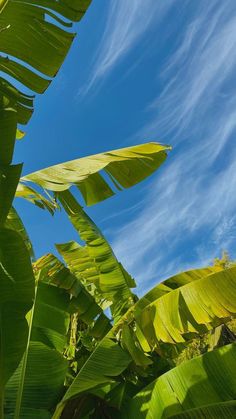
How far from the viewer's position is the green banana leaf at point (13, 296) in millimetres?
2385

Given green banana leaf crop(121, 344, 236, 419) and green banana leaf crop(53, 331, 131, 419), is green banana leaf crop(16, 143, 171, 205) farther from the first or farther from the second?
green banana leaf crop(121, 344, 236, 419)

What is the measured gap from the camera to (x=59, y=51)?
9.98 feet

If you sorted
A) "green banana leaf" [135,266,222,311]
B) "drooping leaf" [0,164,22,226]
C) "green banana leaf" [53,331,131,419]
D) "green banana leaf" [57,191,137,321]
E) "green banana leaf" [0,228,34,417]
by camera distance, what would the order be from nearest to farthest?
"drooping leaf" [0,164,22,226], "green banana leaf" [0,228,34,417], "green banana leaf" [53,331,131,419], "green banana leaf" [135,266,222,311], "green banana leaf" [57,191,137,321]

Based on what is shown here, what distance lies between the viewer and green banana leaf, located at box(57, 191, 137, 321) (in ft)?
13.9

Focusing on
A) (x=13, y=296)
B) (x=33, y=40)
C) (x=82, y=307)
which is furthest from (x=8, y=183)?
(x=82, y=307)

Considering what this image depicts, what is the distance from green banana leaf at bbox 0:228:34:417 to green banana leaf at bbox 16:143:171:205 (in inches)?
39.8

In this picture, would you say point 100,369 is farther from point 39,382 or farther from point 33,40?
point 33,40

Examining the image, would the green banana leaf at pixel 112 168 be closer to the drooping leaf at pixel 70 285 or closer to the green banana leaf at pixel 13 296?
the drooping leaf at pixel 70 285

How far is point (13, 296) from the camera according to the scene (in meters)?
2.43

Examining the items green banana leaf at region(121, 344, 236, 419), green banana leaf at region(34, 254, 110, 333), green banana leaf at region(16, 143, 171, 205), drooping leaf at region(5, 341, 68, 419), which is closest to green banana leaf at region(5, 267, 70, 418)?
drooping leaf at region(5, 341, 68, 419)

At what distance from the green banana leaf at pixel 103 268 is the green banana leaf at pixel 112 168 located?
48cm

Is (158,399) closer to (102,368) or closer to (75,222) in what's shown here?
(102,368)

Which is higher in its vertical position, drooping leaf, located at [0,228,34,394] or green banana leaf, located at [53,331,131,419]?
drooping leaf, located at [0,228,34,394]

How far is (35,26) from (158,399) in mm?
2837
